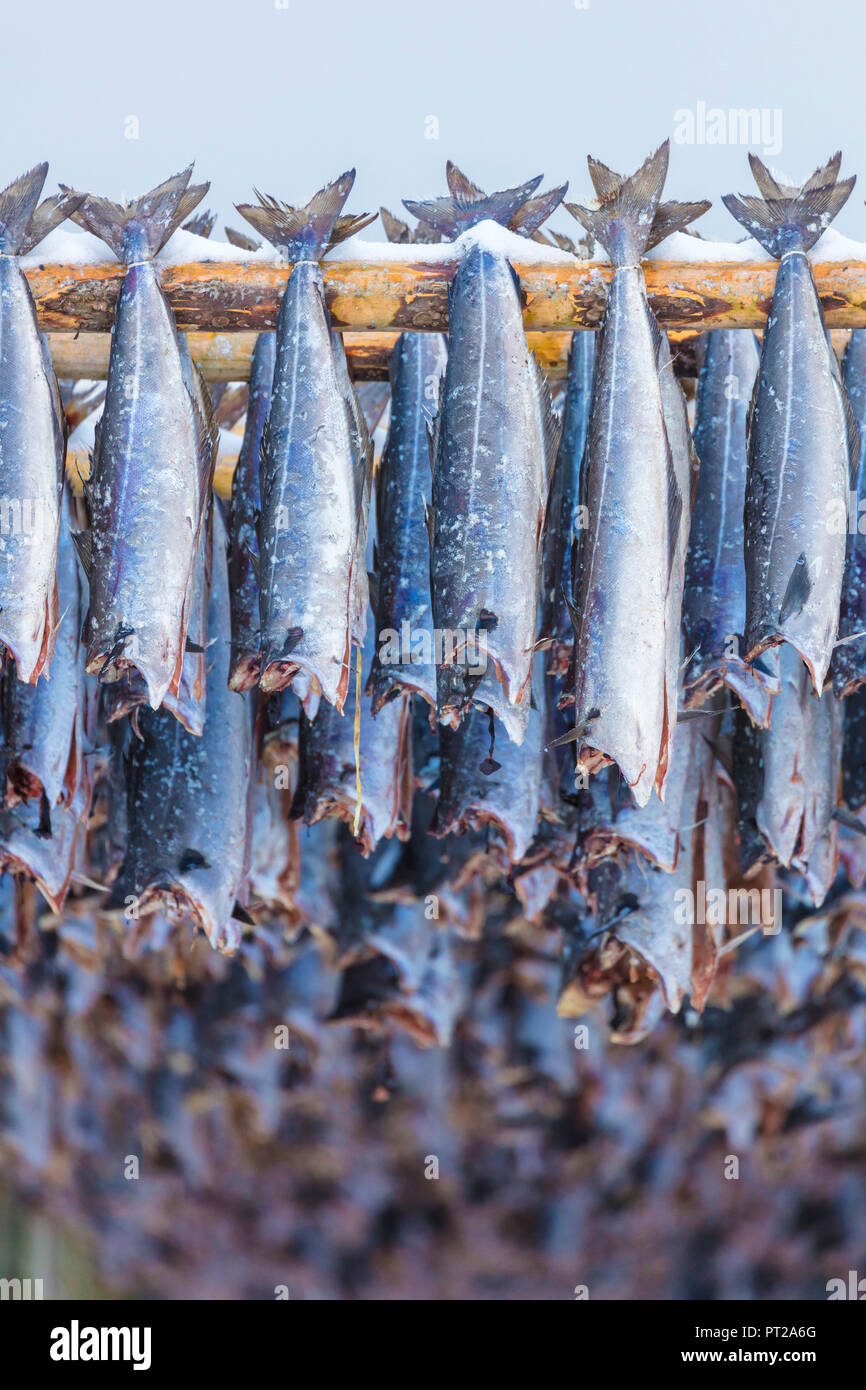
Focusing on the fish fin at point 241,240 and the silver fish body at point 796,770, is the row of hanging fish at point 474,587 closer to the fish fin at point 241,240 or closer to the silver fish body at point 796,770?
the silver fish body at point 796,770

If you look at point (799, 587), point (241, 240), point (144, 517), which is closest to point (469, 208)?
point (144, 517)

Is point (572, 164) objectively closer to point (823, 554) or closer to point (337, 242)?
point (337, 242)

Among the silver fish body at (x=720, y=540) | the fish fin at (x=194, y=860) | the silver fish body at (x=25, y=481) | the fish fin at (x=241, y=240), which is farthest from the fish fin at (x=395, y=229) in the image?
the fish fin at (x=194, y=860)

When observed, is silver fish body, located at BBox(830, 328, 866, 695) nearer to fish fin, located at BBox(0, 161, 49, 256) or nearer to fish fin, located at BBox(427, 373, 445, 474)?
fish fin, located at BBox(427, 373, 445, 474)

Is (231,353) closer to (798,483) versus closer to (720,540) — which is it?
(720,540)

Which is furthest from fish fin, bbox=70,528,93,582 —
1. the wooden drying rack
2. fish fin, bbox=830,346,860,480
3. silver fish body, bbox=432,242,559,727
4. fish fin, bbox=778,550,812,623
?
fish fin, bbox=830,346,860,480
